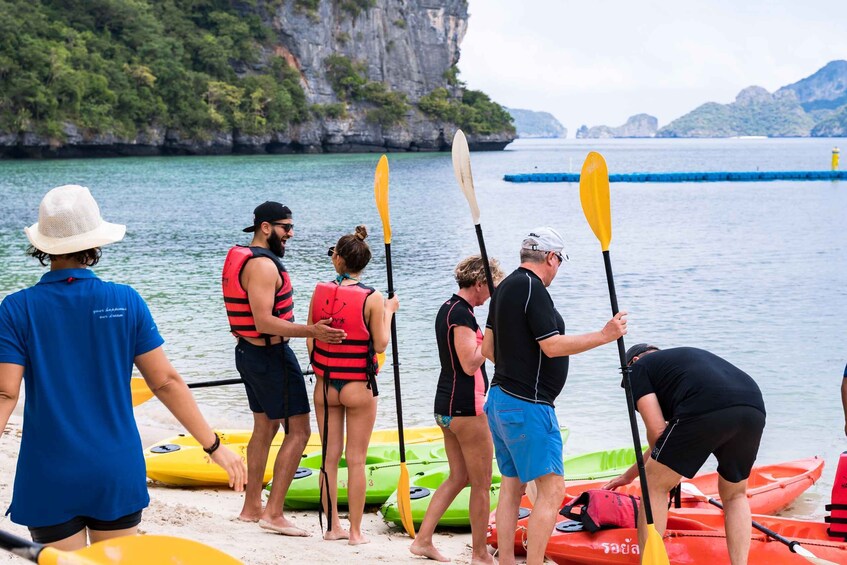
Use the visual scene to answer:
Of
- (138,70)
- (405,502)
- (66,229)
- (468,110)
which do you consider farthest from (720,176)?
(468,110)

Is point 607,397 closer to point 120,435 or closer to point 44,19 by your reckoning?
point 120,435

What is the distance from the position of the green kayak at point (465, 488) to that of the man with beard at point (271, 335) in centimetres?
76

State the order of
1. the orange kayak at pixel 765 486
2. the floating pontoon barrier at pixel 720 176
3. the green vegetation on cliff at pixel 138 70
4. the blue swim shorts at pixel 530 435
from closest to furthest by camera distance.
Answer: the blue swim shorts at pixel 530 435, the orange kayak at pixel 765 486, the floating pontoon barrier at pixel 720 176, the green vegetation on cliff at pixel 138 70

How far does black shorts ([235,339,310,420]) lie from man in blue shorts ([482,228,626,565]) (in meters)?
1.40

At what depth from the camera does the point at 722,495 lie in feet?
16.0

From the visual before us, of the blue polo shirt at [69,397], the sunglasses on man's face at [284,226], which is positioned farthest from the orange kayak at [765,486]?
the blue polo shirt at [69,397]

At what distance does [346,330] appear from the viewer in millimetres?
5430

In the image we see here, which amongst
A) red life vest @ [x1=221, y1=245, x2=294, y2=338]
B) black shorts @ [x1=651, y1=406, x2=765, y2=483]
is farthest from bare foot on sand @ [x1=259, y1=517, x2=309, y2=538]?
black shorts @ [x1=651, y1=406, x2=765, y2=483]

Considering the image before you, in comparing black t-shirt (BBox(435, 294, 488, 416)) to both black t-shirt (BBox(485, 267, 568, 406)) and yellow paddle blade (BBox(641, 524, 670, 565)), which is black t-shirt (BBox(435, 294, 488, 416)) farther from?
yellow paddle blade (BBox(641, 524, 670, 565))

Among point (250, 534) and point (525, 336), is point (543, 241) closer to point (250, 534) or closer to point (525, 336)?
point (525, 336)

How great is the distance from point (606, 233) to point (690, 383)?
924mm

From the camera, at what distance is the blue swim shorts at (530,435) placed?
460cm

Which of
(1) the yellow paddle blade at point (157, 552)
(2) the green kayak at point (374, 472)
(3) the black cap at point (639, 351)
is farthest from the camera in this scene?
(2) the green kayak at point (374, 472)

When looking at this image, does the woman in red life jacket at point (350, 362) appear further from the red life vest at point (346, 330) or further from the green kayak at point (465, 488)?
the green kayak at point (465, 488)
